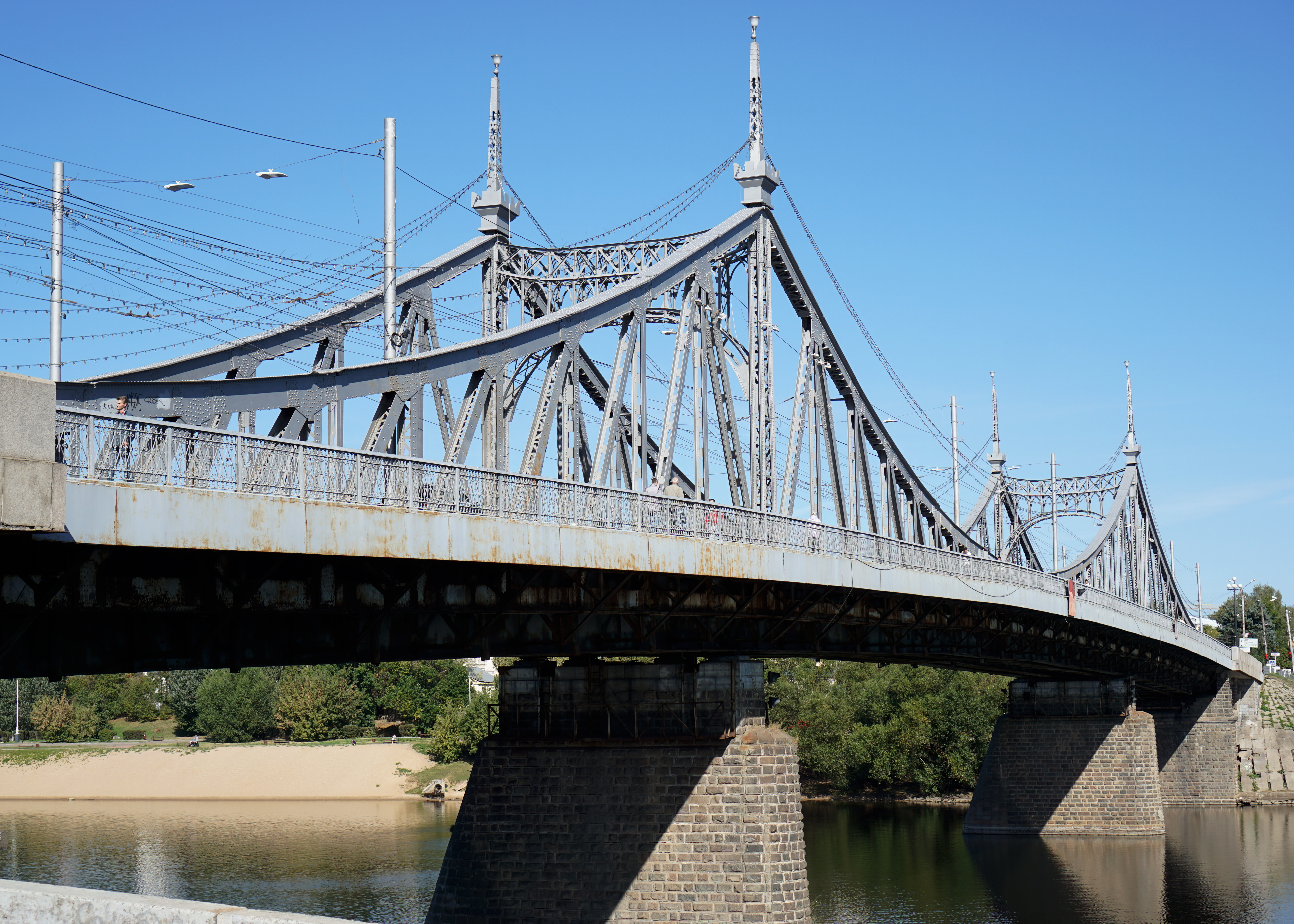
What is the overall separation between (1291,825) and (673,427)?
147 feet

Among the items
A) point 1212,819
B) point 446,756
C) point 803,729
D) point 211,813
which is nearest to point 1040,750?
point 1212,819

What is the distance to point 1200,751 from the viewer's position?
72375 mm

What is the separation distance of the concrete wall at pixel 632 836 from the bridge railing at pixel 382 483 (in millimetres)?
4822

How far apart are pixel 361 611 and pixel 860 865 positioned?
1256 inches

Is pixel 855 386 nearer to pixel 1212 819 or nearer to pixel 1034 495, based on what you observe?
pixel 1212 819

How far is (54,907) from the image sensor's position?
10523 mm

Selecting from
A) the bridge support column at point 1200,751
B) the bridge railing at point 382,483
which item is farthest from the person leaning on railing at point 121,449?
the bridge support column at point 1200,751

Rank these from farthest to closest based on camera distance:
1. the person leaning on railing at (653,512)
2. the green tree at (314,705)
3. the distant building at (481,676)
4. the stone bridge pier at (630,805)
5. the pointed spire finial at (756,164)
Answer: the green tree at (314,705) → the distant building at (481,676) → the pointed spire finial at (756,164) → the stone bridge pier at (630,805) → the person leaning on railing at (653,512)

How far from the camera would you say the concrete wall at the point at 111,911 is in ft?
31.2

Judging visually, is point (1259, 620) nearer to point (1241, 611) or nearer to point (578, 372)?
point (1241, 611)

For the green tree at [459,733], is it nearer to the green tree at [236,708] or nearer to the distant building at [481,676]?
the distant building at [481,676]

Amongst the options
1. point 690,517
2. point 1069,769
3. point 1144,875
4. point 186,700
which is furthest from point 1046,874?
point 186,700

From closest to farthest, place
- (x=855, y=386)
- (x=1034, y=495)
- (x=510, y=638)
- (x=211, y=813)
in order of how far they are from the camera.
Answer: (x=510, y=638)
(x=855, y=386)
(x=211, y=813)
(x=1034, y=495)

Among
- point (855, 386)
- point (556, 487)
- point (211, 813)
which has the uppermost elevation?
point (855, 386)
